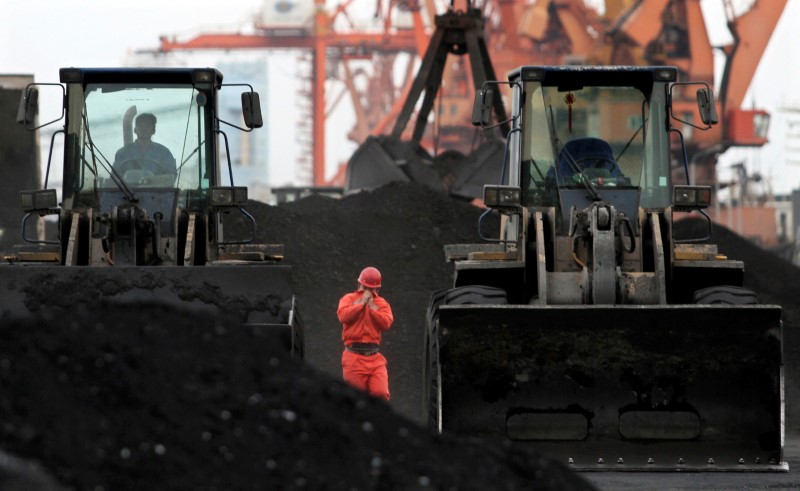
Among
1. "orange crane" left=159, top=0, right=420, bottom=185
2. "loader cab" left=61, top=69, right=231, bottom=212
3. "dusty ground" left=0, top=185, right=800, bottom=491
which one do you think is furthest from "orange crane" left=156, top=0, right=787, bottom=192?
Result: "dusty ground" left=0, top=185, right=800, bottom=491

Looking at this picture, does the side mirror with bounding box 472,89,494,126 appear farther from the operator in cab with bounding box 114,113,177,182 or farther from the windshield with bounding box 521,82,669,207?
the operator in cab with bounding box 114,113,177,182

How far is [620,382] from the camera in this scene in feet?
31.7

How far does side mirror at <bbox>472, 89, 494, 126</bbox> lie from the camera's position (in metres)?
10.8

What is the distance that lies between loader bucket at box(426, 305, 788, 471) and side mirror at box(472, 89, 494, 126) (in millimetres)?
1715

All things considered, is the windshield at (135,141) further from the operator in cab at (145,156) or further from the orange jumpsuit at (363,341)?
the orange jumpsuit at (363,341)

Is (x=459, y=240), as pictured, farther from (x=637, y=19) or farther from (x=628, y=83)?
(x=637, y=19)

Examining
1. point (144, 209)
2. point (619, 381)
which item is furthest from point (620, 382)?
point (144, 209)

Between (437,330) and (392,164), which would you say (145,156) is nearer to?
(437,330)

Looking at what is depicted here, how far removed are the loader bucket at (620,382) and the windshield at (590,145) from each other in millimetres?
1731

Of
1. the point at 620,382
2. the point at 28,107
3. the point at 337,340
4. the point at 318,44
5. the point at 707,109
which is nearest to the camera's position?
the point at 620,382

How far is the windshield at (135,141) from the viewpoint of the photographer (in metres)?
11.7

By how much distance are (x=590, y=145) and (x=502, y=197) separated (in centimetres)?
94

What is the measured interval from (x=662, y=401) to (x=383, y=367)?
8.79 ft

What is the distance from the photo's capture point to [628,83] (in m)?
11.5
